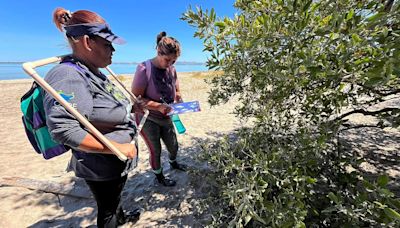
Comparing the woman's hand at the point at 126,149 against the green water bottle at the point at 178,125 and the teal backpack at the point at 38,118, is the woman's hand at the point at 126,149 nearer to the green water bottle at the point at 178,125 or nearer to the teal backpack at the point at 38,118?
the teal backpack at the point at 38,118

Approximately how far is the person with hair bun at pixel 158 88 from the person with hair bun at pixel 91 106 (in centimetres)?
88

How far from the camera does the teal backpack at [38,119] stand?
5.12 ft

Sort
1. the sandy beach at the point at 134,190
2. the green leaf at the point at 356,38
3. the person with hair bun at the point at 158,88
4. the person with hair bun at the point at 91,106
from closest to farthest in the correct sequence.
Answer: the green leaf at the point at 356,38
the person with hair bun at the point at 91,106
the person with hair bun at the point at 158,88
the sandy beach at the point at 134,190

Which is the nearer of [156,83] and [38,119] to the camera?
[38,119]

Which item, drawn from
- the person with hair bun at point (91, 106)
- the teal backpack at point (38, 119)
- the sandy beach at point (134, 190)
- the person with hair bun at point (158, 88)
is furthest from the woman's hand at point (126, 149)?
the sandy beach at point (134, 190)

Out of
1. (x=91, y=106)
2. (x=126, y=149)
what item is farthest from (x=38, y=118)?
(x=126, y=149)

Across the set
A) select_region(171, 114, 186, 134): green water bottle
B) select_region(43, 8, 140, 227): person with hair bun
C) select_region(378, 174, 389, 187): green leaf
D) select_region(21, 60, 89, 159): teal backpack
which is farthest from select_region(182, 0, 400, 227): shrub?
select_region(21, 60, 89, 159): teal backpack

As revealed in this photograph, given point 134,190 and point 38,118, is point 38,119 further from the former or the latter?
point 134,190

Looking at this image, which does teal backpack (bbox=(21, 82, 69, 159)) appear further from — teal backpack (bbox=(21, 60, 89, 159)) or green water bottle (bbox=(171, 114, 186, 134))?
green water bottle (bbox=(171, 114, 186, 134))

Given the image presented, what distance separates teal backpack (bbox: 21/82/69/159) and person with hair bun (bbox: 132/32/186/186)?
1.13 m

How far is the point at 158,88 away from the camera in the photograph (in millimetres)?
2998

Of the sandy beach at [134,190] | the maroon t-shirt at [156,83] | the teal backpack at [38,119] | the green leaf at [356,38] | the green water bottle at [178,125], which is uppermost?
the green leaf at [356,38]

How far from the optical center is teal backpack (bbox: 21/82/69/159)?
5.12 ft

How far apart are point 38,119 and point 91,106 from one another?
1.21 feet
